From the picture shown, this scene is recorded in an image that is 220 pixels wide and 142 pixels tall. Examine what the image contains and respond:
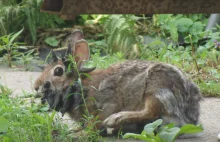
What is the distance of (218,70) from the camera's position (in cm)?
725

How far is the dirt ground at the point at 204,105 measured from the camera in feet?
15.5

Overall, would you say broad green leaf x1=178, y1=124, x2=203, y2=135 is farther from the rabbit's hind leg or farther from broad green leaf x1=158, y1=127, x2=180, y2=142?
the rabbit's hind leg

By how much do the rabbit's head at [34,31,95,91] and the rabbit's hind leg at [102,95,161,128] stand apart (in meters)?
0.47

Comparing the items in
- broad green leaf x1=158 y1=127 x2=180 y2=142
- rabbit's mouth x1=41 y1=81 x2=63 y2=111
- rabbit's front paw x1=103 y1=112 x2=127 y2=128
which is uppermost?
rabbit's mouth x1=41 y1=81 x2=63 y2=111

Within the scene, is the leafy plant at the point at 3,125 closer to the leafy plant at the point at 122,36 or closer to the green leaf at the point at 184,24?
the leafy plant at the point at 122,36

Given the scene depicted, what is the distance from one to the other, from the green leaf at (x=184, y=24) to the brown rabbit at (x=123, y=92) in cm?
497

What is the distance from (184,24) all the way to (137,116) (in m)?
5.42

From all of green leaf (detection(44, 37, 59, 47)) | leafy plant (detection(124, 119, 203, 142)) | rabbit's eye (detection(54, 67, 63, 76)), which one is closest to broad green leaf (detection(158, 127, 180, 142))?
leafy plant (detection(124, 119, 203, 142))

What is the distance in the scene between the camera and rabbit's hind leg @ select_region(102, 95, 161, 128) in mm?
4449

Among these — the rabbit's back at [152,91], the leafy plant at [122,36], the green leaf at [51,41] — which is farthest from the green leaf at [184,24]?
the rabbit's back at [152,91]

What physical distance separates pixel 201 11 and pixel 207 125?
1.71m

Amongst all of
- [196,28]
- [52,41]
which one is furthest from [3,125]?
[196,28]

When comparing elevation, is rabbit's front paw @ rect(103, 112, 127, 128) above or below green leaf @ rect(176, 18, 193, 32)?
above

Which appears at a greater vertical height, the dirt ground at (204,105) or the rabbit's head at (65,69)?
the rabbit's head at (65,69)
